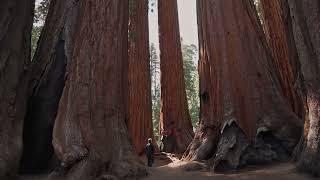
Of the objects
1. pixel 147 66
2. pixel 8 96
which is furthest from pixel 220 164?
pixel 147 66

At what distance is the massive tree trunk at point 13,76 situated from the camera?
5.32 metres

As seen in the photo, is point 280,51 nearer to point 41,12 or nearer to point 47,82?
point 47,82

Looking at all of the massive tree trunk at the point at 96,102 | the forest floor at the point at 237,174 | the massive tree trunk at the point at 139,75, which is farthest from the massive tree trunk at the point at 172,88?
the massive tree trunk at the point at 96,102

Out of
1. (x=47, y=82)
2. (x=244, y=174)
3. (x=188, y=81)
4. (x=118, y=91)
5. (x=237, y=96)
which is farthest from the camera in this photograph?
(x=188, y=81)

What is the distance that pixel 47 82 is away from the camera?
21.6 feet

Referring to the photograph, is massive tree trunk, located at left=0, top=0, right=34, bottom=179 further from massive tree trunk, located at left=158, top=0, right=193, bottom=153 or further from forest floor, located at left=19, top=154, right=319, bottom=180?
massive tree trunk, located at left=158, top=0, right=193, bottom=153

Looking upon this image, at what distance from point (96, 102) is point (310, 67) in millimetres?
3317

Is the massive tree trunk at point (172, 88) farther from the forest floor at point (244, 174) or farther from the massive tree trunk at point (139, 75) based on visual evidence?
the forest floor at point (244, 174)

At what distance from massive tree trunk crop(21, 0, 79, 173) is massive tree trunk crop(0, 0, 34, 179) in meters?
0.46

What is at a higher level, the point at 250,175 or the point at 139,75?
the point at 139,75

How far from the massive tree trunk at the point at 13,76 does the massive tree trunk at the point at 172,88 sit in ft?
29.5

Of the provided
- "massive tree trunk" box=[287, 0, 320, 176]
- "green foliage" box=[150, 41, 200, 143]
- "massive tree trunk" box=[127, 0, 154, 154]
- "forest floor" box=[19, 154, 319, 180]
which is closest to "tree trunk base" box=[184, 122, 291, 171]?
"forest floor" box=[19, 154, 319, 180]

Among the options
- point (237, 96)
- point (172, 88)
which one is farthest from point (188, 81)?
point (237, 96)

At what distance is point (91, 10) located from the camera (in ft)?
21.8
